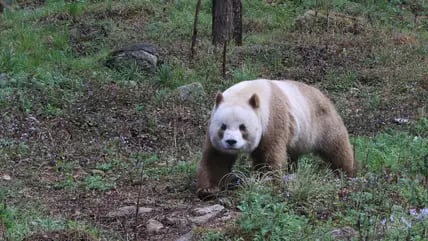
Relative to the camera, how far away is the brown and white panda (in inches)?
262

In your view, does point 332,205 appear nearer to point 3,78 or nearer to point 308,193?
point 308,193

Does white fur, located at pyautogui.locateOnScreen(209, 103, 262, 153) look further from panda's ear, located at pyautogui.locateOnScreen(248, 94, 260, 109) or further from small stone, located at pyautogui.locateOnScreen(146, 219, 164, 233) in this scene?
small stone, located at pyautogui.locateOnScreen(146, 219, 164, 233)

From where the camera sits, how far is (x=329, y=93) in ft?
A: 38.2

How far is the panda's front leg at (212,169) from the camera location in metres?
6.86

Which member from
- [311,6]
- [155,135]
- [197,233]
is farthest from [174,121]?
[311,6]

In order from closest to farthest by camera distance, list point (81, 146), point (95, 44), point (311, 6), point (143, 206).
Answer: point (143, 206)
point (81, 146)
point (95, 44)
point (311, 6)

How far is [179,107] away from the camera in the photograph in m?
10.3

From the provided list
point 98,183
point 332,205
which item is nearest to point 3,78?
point 98,183

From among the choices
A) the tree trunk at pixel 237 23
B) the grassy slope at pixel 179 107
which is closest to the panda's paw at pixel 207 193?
the grassy slope at pixel 179 107

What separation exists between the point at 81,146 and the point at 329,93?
425 cm

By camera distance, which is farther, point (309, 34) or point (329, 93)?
point (309, 34)

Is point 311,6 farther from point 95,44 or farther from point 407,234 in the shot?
point 407,234

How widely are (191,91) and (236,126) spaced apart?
4.23 metres

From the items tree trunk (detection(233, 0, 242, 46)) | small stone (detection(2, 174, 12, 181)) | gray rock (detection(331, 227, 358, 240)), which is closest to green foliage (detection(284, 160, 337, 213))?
gray rock (detection(331, 227, 358, 240))
